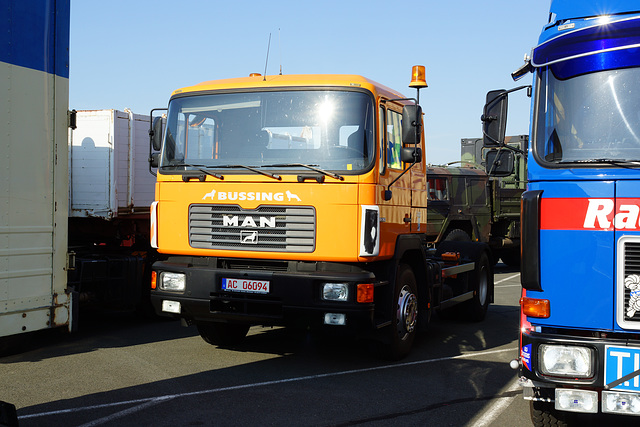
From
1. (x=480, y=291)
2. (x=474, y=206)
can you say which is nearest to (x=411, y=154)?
(x=480, y=291)

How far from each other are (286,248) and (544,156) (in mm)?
2822

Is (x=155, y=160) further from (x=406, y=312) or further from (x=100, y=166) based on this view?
(x=406, y=312)

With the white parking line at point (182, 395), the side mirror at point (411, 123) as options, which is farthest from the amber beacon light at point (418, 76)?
the white parking line at point (182, 395)

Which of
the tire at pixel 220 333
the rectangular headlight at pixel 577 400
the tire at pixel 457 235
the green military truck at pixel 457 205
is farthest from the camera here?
the tire at pixel 457 235

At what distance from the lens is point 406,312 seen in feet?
24.4

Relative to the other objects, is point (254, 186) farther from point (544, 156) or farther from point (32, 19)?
point (544, 156)

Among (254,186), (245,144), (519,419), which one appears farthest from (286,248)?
(519,419)

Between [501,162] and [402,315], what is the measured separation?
8.03 ft

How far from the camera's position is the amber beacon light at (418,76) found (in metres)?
7.50

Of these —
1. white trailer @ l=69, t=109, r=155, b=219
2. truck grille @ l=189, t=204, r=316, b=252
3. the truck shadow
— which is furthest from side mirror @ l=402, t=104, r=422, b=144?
white trailer @ l=69, t=109, r=155, b=219

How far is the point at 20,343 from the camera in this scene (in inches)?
297

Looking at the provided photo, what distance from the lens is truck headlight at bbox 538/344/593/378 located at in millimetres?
4254

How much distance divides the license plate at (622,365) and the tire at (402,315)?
292cm

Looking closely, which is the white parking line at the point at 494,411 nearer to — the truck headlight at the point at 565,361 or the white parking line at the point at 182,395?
the truck headlight at the point at 565,361
